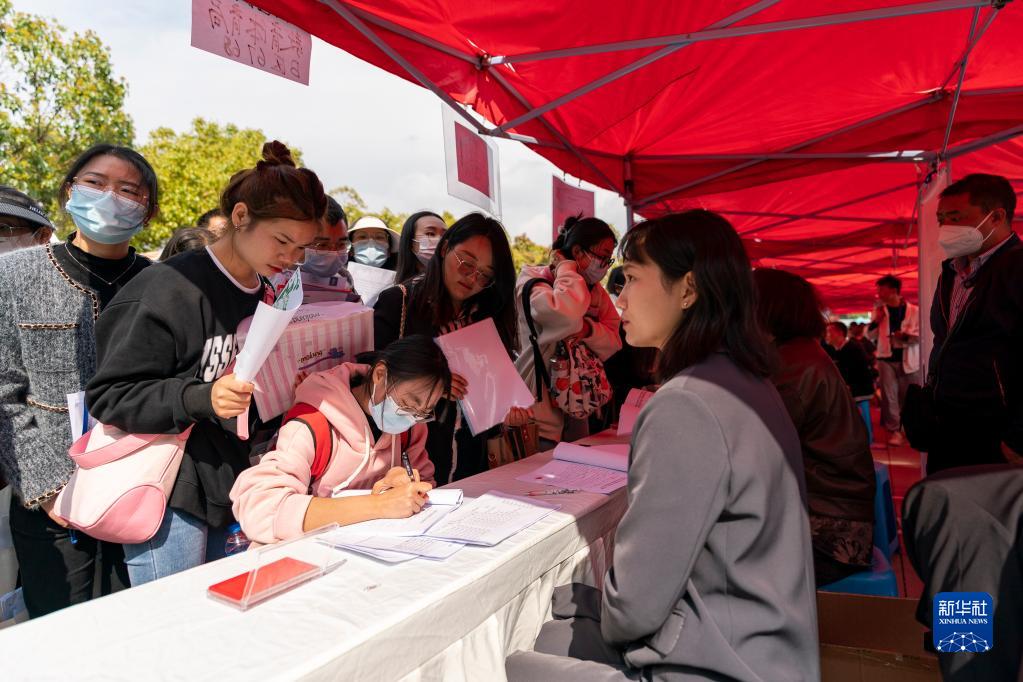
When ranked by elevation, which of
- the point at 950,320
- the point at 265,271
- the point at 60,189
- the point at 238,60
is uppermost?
the point at 238,60

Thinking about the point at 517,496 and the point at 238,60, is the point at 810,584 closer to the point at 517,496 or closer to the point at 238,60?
the point at 517,496

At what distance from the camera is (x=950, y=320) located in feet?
9.21

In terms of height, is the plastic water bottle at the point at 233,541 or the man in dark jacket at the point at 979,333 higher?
the man in dark jacket at the point at 979,333

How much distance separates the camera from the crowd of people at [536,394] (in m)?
1.08

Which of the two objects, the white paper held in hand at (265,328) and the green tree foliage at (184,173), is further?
the green tree foliage at (184,173)

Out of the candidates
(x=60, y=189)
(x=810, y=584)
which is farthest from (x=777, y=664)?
(x=60, y=189)

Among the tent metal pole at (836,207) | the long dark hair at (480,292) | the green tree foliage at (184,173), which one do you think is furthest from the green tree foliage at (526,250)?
the long dark hair at (480,292)

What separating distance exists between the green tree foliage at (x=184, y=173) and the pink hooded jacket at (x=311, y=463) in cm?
1107

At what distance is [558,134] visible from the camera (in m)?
3.67

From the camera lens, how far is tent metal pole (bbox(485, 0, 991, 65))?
2.26 m

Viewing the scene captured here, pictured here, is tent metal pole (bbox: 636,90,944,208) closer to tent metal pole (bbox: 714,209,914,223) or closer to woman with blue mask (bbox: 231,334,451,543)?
tent metal pole (bbox: 714,209,914,223)

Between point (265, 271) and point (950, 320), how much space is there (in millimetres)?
2844

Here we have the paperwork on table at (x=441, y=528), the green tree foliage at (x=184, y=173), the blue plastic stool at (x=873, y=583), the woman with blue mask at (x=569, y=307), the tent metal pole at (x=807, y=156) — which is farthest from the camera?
the green tree foliage at (x=184, y=173)

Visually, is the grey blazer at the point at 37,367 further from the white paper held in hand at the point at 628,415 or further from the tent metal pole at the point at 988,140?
the tent metal pole at the point at 988,140
